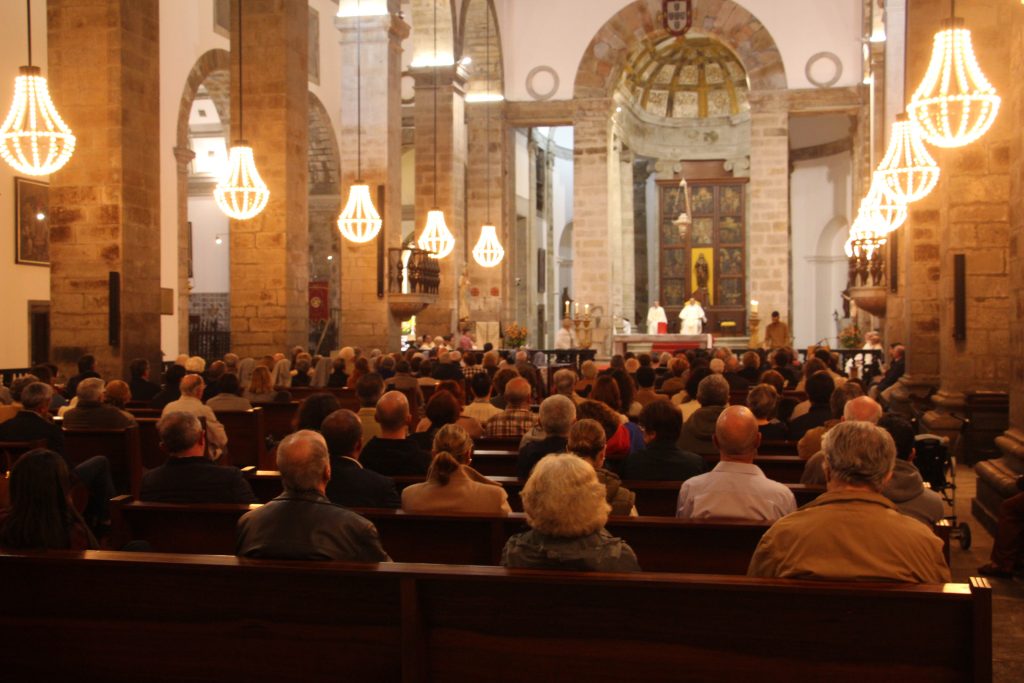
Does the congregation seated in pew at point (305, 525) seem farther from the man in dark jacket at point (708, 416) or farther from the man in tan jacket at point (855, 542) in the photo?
the man in dark jacket at point (708, 416)

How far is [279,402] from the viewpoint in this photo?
372 inches

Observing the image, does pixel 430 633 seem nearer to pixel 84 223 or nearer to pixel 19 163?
pixel 19 163

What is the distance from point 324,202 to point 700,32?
31.9 feet

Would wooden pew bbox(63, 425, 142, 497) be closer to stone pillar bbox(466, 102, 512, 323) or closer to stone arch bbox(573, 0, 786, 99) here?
stone pillar bbox(466, 102, 512, 323)

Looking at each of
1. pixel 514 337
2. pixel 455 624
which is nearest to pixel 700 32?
pixel 514 337

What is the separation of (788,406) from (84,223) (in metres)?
7.04

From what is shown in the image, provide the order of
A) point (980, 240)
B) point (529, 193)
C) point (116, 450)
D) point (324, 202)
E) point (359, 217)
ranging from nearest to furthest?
point (116, 450) → point (980, 240) → point (359, 217) → point (324, 202) → point (529, 193)

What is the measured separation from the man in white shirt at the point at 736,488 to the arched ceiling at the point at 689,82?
26.5 metres

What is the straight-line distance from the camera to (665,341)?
79.8 ft

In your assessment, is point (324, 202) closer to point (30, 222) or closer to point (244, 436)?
point (30, 222)

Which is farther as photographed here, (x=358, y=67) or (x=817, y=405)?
(x=358, y=67)

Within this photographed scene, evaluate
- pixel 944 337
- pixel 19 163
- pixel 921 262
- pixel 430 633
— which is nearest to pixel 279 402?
pixel 19 163

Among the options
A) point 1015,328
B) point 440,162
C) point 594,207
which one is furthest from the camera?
point 594,207

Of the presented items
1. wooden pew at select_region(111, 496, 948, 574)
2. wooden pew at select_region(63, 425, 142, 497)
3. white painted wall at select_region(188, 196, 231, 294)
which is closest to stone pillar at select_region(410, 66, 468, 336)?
white painted wall at select_region(188, 196, 231, 294)
